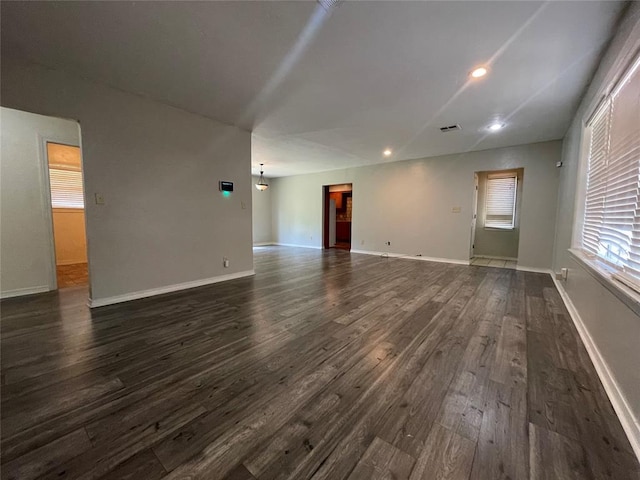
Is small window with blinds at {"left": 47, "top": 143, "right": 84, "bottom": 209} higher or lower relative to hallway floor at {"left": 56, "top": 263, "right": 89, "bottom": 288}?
higher

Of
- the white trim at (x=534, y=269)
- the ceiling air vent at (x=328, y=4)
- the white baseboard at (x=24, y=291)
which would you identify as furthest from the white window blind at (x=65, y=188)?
the white trim at (x=534, y=269)

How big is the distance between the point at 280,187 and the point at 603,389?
8804mm

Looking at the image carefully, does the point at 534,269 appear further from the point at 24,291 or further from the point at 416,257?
the point at 24,291

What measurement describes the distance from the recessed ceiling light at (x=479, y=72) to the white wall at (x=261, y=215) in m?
7.43

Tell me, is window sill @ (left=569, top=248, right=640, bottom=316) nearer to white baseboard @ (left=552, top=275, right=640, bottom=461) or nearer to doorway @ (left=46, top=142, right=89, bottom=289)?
white baseboard @ (left=552, top=275, right=640, bottom=461)

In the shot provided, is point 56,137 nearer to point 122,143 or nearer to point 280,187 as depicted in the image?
point 122,143

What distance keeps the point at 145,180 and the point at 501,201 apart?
7.47 meters

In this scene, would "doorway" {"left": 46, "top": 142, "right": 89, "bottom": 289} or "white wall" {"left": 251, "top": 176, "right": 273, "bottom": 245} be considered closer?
"doorway" {"left": 46, "top": 142, "right": 89, "bottom": 289}

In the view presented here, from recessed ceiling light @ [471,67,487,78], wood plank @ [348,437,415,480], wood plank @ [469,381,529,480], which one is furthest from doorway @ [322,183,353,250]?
wood plank @ [348,437,415,480]

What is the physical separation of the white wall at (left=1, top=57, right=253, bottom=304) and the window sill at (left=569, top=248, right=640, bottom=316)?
14.5ft

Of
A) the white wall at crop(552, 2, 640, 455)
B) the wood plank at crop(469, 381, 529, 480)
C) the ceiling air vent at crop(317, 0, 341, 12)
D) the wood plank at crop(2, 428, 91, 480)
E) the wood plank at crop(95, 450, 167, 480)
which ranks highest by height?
the ceiling air vent at crop(317, 0, 341, 12)

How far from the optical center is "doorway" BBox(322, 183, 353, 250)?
8.41 metres

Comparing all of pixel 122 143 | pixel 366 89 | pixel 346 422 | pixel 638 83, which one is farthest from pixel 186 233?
pixel 638 83

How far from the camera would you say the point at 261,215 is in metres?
9.32
